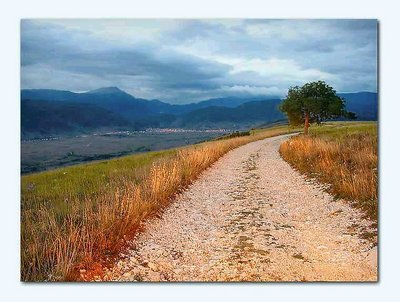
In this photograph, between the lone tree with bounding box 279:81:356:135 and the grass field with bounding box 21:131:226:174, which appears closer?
the grass field with bounding box 21:131:226:174

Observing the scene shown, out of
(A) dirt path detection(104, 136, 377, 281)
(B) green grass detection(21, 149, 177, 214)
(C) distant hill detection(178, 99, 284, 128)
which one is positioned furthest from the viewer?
(C) distant hill detection(178, 99, 284, 128)

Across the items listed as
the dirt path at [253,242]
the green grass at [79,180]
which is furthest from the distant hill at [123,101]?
A: the dirt path at [253,242]

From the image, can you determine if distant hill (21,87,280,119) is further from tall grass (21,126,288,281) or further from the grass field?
tall grass (21,126,288,281)

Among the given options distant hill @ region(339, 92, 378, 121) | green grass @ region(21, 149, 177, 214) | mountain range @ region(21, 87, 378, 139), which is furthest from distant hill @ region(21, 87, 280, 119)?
distant hill @ region(339, 92, 378, 121)

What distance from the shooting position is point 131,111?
5.87 m

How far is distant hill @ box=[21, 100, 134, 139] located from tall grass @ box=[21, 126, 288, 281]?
18.3 inches

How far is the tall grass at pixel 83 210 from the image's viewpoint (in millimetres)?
4555

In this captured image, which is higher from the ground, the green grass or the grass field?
the grass field

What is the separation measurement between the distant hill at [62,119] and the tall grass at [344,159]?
9.62 feet

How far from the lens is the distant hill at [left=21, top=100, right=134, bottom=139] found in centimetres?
541

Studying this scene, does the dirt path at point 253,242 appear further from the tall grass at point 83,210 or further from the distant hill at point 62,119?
the distant hill at point 62,119

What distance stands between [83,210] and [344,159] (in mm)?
4843
